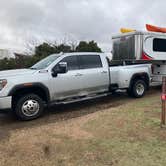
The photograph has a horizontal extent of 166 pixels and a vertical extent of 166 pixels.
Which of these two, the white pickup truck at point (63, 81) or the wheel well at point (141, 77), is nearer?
the white pickup truck at point (63, 81)

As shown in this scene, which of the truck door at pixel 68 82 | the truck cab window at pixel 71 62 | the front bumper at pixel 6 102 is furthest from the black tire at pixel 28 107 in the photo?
the truck cab window at pixel 71 62

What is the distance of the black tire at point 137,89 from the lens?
9055 mm

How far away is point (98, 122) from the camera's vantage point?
557cm

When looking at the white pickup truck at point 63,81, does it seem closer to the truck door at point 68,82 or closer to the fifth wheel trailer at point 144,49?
the truck door at point 68,82

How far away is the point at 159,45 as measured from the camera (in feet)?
35.2

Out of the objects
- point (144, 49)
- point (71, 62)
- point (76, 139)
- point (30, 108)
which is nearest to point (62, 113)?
point (30, 108)

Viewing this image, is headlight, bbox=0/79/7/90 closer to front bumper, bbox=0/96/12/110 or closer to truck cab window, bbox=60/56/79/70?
front bumper, bbox=0/96/12/110

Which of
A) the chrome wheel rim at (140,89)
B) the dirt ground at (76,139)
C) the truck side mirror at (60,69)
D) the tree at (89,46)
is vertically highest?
the tree at (89,46)

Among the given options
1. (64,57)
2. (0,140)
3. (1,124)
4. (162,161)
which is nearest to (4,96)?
(1,124)

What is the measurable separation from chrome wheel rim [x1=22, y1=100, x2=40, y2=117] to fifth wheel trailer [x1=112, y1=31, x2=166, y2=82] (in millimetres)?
5240

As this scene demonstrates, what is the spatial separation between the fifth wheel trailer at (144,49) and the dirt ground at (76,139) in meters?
3.82

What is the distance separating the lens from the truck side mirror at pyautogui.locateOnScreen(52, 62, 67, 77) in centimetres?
686

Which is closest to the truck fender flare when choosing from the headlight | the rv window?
the headlight

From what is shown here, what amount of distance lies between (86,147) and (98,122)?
1519 mm
